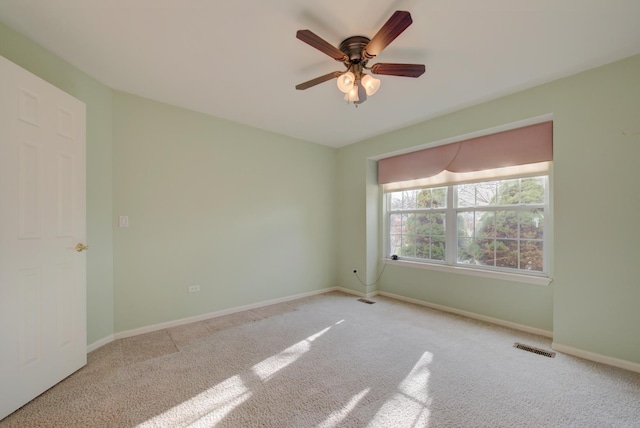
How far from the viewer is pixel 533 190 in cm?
307

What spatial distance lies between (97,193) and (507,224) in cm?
447

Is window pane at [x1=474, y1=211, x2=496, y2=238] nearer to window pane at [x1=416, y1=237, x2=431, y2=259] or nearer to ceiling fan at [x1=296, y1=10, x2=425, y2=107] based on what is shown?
window pane at [x1=416, y1=237, x2=431, y2=259]

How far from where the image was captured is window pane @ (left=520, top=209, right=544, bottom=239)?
9.86 ft

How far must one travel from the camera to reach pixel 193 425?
1.62 meters

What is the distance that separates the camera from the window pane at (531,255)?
299cm

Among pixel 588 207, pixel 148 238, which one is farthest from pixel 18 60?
pixel 588 207

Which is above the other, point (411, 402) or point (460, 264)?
point (460, 264)

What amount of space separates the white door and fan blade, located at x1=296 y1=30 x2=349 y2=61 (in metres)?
1.86

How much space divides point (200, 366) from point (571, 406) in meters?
2.72

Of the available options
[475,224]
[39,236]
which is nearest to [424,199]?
[475,224]

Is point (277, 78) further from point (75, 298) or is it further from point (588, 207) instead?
point (588, 207)

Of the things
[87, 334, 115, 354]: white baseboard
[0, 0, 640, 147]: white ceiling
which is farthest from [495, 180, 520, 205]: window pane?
[87, 334, 115, 354]: white baseboard

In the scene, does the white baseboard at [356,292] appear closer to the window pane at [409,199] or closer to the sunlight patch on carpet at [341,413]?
the window pane at [409,199]

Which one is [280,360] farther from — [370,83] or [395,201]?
[395,201]
